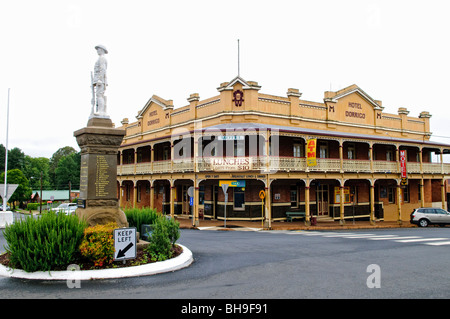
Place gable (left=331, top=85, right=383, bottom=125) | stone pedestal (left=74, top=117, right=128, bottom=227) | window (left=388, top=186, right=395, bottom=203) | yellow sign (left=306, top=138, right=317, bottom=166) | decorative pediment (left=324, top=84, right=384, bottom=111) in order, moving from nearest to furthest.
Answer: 1. stone pedestal (left=74, top=117, right=128, bottom=227)
2. yellow sign (left=306, top=138, right=317, bottom=166)
3. decorative pediment (left=324, top=84, right=384, bottom=111)
4. gable (left=331, top=85, right=383, bottom=125)
5. window (left=388, top=186, right=395, bottom=203)

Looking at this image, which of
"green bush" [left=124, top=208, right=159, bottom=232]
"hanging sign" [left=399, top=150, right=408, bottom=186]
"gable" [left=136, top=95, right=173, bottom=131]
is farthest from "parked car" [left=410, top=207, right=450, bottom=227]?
"green bush" [left=124, top=208, right=159, bottom=232]

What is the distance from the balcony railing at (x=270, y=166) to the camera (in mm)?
23375

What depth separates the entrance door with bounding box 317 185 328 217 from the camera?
29.2 metres

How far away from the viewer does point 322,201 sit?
2948cm

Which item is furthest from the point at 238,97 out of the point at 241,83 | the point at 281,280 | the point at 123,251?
the point at 281,280

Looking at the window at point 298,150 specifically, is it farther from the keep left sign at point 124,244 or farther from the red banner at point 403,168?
the keep left sign at point 124,244

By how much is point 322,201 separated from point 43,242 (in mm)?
24544

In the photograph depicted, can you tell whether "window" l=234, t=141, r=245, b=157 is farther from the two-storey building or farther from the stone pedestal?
the stone pedestal

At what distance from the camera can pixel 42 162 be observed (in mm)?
110938

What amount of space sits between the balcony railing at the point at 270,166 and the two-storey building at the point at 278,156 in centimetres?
7

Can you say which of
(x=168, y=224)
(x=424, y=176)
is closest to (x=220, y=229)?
(x=168, y=224)

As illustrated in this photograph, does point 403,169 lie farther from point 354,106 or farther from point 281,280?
point 281,280

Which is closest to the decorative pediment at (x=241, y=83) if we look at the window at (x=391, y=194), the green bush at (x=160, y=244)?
the window at (x=391, y=194)

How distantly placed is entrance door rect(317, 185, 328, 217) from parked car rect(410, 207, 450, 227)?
644cm
